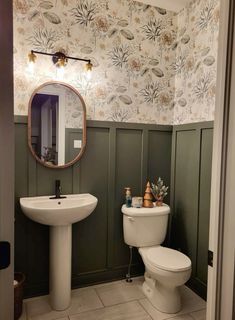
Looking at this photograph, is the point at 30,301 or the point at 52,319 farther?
the point at 30,301

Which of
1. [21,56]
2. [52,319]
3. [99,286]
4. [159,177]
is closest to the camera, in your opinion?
[52,319]

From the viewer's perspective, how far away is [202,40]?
7.63 feet

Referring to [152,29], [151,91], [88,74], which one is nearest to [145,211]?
[151,91]

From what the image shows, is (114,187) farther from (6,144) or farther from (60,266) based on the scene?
(6,144)

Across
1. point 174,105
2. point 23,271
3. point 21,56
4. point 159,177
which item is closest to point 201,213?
point 159,177

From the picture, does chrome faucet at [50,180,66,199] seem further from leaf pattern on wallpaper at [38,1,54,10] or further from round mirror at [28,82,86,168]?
leaf pattern on wallpaper at [38,1,54,10]

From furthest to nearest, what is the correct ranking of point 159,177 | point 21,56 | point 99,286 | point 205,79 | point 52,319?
1. point 159,177
2. point 99,286
3. point 205,79
4. point 21,56
5. point 52,319

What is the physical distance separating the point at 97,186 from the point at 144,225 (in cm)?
59

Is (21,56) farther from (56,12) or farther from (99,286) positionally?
(99,286)

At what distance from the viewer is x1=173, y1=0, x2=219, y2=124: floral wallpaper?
2.21 metres

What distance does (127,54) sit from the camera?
2.50 m

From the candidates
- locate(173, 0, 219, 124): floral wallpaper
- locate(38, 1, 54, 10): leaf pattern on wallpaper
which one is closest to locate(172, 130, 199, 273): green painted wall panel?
locate(173, 0, 219, 124): floral wallpaper

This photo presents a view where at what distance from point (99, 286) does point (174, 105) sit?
2034mm

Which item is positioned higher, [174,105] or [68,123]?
[174,105]
